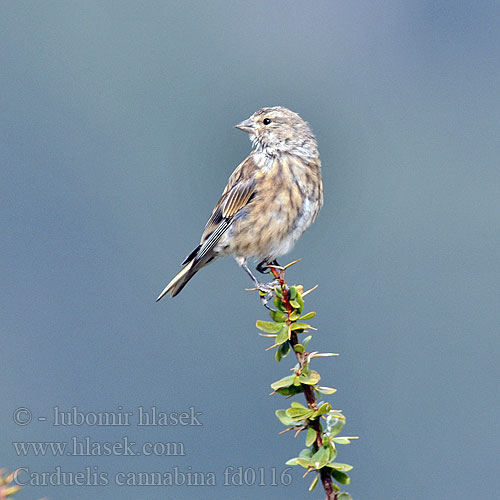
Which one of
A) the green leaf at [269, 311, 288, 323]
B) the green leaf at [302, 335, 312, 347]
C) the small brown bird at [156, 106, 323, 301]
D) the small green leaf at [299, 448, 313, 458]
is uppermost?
the small brown bird at [156, 106, 323, 301]

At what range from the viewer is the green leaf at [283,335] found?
15.3 feet

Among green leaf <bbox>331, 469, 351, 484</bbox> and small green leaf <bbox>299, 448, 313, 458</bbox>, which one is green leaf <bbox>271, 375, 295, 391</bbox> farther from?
green leaf <bbox>331, 469, 351, 484</bbox>

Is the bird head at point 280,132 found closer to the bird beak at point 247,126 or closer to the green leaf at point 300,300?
the bird beak at point 247,126

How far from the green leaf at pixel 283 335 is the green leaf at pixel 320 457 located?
0.59 meters

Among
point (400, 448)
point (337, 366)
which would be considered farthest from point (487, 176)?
point (400, 448)

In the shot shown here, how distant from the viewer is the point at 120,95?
103500 mm

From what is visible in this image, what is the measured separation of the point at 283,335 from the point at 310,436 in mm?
573

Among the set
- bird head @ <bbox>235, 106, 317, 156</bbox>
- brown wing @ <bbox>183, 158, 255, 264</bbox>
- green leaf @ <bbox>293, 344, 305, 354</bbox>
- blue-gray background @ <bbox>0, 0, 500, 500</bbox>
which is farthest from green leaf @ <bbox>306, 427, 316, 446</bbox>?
blue-gray background @ <bbox>0, 0, 500, 500</bbox>

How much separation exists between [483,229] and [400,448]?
2418 centimetres

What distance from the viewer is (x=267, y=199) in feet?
29.1

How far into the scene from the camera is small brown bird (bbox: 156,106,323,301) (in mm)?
8750

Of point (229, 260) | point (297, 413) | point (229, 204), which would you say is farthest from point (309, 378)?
point (229, 260)

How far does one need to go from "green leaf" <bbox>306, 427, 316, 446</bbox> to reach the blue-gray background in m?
32.3

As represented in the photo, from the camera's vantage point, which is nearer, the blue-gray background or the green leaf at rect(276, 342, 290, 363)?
the green leaf at rect(276, 342, 290, 363)
